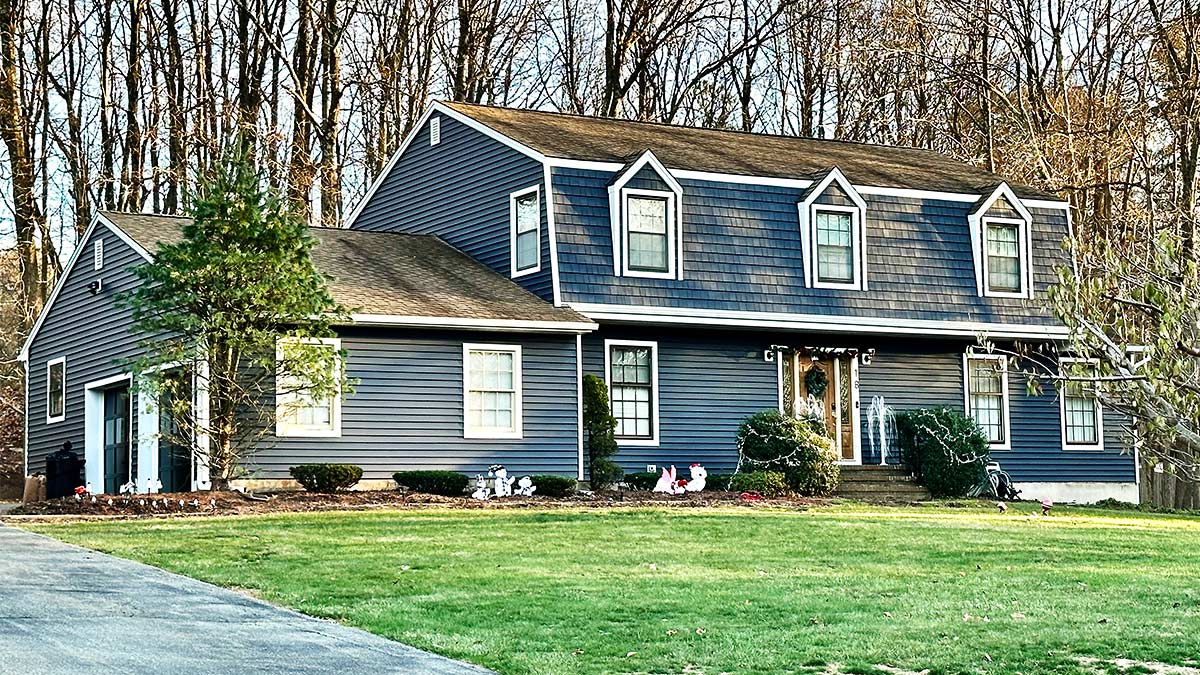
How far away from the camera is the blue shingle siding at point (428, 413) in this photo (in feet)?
89.6

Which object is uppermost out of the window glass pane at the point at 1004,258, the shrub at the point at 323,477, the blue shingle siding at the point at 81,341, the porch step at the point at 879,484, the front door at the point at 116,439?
the window glass pane at the point at 1004,258

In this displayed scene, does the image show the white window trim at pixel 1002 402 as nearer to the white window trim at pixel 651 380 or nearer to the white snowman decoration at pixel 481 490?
the white window trim at pixel 651 380

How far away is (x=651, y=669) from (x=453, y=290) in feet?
58.0

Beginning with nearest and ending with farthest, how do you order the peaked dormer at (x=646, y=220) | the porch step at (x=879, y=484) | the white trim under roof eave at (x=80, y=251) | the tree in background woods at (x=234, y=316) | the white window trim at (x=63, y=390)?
the tree in background woods at (x=234, y=316) → the white trim under roof eave at (x=80, y=251) → the peaked dormer at (x=646, y=220) → the porch step at (x=879, y=484) → the white window trim at (x=63, y=390)

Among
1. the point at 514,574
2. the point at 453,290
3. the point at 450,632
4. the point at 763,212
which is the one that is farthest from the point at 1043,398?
the point at 450,632

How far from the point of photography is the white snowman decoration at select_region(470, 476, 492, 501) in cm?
2685

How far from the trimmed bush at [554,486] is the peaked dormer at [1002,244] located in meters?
9.56

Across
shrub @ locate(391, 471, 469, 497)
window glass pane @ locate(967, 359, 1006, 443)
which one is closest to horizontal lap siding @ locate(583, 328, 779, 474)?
shrub @ locate(391, 471, 469, 497)

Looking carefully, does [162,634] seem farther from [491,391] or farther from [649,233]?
[649,233]

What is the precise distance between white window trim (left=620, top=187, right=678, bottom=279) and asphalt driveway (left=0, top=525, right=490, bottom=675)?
14.5 m

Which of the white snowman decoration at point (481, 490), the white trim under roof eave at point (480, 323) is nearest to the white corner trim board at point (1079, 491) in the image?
the white trim under roof eave at point (480, 323)

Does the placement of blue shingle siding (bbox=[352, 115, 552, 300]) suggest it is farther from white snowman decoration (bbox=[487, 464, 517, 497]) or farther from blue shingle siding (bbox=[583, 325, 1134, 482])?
white snowman decoration (bbox=[487, 464, 517, 497])

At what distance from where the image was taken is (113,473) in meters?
30.0

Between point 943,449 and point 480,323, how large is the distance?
27.4 feet
